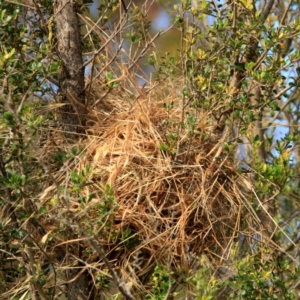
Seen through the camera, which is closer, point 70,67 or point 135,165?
point 135,165

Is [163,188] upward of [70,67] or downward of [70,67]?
downward

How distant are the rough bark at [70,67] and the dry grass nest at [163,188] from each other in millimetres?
94

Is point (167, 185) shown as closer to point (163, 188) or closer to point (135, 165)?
point (163, 188)

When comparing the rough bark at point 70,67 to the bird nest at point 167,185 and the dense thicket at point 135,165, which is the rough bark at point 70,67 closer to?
the dense thicket at point 135,165

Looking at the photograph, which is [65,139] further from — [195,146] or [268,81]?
[268,81]

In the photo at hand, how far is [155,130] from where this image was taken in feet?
9.09

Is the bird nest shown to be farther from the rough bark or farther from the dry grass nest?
the rough bark

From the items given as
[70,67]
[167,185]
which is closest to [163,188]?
[167,185]

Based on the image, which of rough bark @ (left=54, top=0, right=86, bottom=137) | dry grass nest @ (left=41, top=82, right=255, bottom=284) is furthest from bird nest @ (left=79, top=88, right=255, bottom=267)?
rough bark @ (left=54, top=0, right=86, bottom=137)

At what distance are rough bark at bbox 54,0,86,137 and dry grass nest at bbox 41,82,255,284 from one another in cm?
9

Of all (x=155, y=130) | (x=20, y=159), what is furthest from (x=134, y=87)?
(x=20, y=159)

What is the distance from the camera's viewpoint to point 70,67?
282 cm

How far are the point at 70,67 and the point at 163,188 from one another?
2.12ft

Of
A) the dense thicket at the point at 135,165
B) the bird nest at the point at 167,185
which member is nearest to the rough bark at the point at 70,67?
the dense thicket at the point at 135,165
